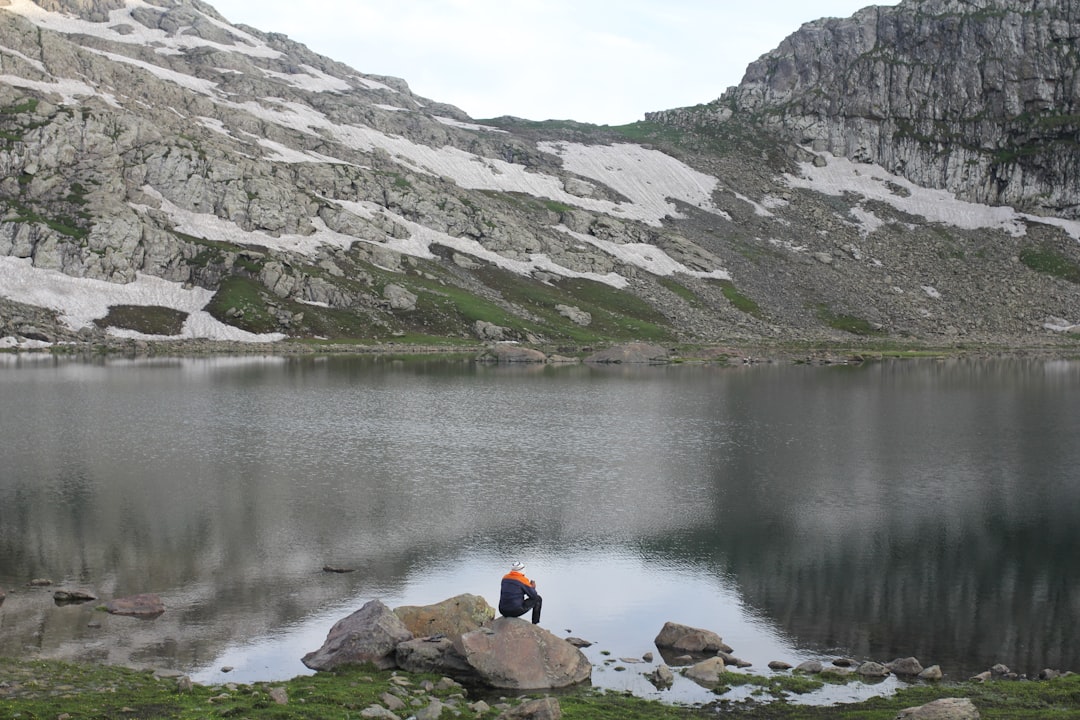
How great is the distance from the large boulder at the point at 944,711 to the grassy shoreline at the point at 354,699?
0.49m

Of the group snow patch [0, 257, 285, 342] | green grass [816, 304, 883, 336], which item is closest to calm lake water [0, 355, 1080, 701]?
snow patch [0, 257, 285, 342]

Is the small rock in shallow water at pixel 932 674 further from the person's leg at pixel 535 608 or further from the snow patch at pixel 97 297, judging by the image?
the snow patch at pixel 97 297

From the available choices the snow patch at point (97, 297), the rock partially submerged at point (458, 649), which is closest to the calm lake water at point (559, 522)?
the rock partially submerged at point (458, 649)

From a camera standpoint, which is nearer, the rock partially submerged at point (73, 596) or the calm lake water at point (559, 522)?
the calm lake water at point (559, 522)

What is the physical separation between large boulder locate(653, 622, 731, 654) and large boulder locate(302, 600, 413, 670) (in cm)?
776

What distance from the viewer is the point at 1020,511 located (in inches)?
1762

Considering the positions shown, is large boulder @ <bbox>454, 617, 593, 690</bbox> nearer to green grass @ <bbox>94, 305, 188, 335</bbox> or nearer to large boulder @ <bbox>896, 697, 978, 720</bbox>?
large boulder @ <bbox>896, 697, 978, 720</bbox>

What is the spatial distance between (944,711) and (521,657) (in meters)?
10.3

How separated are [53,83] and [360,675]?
213526 mm

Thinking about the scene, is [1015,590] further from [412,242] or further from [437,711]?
[412,242]

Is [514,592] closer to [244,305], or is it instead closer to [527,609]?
[527,609]

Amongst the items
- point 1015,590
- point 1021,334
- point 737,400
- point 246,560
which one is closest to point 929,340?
point 1021,334

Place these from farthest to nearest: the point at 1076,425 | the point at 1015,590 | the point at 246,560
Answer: the point at 1076,425
the point at 246,560
the point at 1015,590

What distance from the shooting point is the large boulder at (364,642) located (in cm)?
2438
